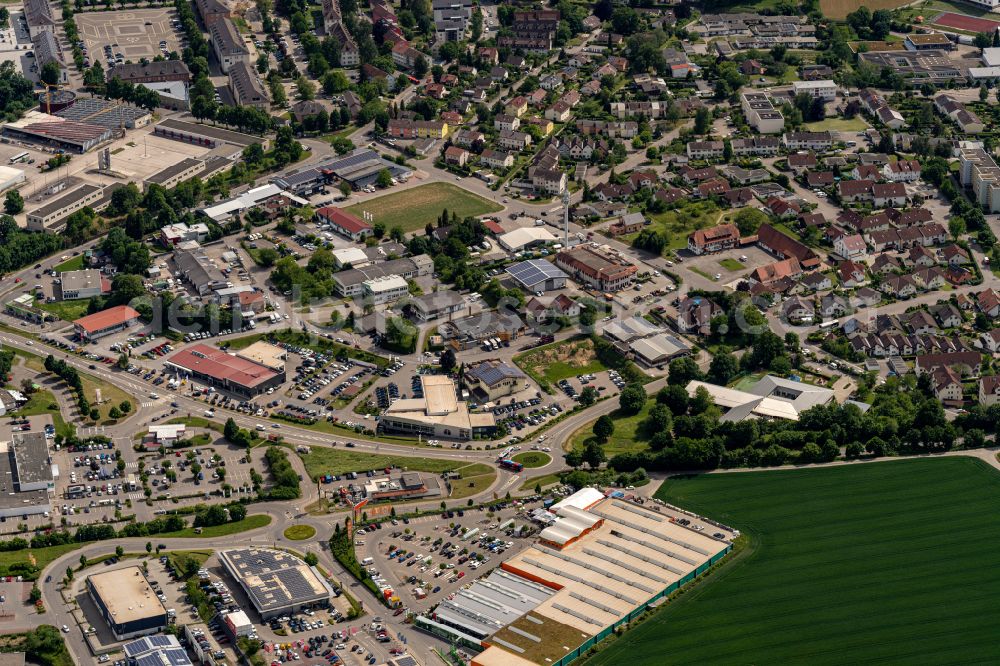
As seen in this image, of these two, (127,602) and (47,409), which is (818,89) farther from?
(127,602)

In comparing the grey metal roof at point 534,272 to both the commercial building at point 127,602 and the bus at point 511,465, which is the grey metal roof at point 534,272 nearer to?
the bus at point 511,465

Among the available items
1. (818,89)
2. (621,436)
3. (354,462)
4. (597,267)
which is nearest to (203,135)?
(597,267)

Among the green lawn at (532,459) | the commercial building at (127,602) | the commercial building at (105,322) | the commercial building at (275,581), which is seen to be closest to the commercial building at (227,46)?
the commercial building at (105,322)

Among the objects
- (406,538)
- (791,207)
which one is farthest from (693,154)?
(406,538)

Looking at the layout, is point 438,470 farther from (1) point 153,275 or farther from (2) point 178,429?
(1) point 153,275

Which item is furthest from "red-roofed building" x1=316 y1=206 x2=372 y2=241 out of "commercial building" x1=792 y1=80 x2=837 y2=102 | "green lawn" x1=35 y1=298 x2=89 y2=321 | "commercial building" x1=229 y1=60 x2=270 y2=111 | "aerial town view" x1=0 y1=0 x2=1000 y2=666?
"commercial building" x1=792 y1=80 x2=837 y2=102

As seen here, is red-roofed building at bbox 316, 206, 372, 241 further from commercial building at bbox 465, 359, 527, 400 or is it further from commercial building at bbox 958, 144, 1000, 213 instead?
commercial building at bbox 958, 144, 1000, 213

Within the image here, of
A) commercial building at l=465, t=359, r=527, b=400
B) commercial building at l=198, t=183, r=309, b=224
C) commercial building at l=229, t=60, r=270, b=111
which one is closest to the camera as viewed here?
commercial building at l=465, t=359, r=527, b=400
